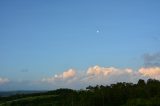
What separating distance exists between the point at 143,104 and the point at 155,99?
28.9ft

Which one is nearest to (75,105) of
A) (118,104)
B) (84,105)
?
(84,105)

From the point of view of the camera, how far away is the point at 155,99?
564 feet

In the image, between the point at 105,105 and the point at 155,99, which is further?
the point at 105,105

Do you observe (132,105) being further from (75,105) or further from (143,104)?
(75,105)

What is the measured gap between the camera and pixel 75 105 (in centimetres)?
19688

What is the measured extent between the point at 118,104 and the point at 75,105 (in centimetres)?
2501

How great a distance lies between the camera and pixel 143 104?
16675 centimetres

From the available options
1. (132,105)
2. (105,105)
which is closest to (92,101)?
(105,105)

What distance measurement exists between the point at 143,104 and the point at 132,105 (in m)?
5.36

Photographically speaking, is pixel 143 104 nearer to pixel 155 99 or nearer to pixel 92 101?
pixel 155 99

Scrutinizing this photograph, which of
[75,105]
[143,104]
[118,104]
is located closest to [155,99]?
[143,104]

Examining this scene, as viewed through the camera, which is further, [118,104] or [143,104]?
[118,104]

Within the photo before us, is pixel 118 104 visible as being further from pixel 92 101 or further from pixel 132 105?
pixel 132 105

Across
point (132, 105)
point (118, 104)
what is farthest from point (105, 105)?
point (132, 105)
